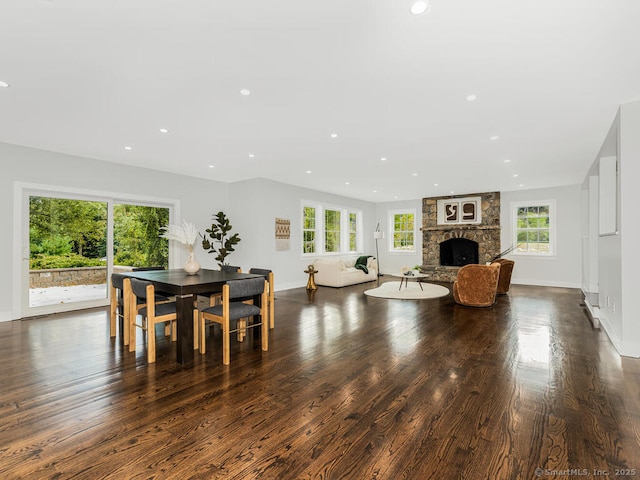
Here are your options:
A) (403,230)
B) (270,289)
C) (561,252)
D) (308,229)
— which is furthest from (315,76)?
(403,230)

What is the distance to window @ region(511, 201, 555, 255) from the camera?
865 centimetres

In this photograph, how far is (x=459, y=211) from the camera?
32.4 ft

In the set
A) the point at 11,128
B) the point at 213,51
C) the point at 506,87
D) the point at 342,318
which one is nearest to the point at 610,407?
the point at 506,87

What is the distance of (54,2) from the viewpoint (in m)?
2.01

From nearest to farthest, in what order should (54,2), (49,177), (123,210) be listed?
(54,2) < (49,177) < (123,210)

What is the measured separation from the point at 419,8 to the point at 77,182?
5958 millimetres

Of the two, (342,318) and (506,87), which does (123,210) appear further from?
(506,87)

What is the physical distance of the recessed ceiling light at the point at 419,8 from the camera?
6.55ft

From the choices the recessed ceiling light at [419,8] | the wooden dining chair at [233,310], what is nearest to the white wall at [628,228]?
the recessed ceiling light at [419,8]

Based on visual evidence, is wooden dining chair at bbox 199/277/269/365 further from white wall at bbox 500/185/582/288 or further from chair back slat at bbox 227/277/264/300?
white wall at bbox 500/185/582/288

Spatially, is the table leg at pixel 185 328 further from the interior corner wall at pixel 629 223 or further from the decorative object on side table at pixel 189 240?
the interior corner wall at pixel 629 223

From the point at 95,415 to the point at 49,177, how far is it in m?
4.74

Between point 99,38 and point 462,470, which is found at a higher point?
point 99,38

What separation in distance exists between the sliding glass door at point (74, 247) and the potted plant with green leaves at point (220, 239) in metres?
1.40
